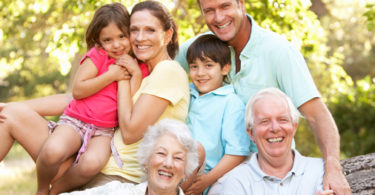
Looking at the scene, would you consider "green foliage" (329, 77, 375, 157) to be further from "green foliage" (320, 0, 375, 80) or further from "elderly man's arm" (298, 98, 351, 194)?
"green foliage" (320, 0, 375, 80)

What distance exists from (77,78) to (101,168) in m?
0.68

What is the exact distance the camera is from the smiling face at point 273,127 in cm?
290

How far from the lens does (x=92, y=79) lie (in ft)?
10.4

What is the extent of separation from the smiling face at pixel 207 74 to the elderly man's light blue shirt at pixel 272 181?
2.26 ft

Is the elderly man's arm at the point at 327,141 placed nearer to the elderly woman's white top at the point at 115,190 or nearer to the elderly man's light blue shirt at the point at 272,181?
the elderly man's light blue shirt at the point at 272,181

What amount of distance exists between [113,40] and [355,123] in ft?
24.3

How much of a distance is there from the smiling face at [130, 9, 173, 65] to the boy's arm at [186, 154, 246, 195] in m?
0.92

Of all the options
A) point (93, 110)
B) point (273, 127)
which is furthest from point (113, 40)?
point (273, 127)

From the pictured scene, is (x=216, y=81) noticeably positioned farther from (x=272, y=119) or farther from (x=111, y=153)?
(x=111, y=153)

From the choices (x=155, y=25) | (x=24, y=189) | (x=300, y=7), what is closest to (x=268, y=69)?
(x=155, y=25)

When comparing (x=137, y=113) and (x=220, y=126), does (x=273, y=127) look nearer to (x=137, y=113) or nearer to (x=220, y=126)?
(x=220, y=126)

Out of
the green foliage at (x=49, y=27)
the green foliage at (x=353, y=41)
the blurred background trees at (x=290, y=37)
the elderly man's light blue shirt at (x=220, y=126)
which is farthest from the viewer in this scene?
the green foliage at (x=353, y=41)

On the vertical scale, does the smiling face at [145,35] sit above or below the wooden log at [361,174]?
above

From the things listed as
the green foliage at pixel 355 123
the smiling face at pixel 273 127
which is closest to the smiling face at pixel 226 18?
the smiling face at pixel 273 127
